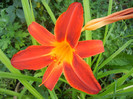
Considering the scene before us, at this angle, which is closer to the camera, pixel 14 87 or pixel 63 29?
pixel 63 29

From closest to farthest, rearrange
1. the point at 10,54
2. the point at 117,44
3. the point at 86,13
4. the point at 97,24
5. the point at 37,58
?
the point at 97,24, the point at 37,58, the point at 86,13, the point at 10,54, the point at 117,44

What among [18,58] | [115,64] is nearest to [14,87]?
[18,58]

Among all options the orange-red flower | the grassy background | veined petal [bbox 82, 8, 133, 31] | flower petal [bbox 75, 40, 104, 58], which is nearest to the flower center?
the orange-red flower

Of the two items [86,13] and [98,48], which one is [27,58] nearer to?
[98,48]

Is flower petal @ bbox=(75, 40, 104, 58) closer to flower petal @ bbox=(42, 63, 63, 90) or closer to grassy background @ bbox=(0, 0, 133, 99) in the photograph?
flower petal @ bbox=(42, 63, 63, 90)

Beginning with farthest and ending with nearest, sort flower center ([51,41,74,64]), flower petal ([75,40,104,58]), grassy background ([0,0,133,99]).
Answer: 1. grassy background ([0,0,133,99])
2. flower center ([51,41,74,64])
3. flower petal ([75,40,104,58])
